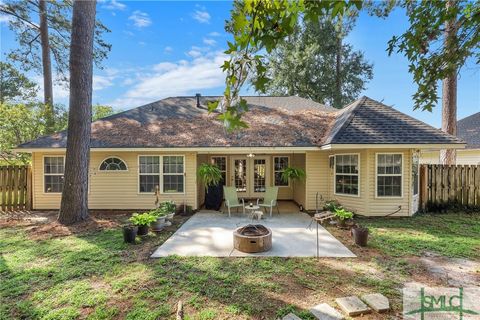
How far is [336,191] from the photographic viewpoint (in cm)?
930

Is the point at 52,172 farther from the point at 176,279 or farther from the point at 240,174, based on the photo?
the point at 176,279

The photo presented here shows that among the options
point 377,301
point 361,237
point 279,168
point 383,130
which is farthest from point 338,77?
point 377,301

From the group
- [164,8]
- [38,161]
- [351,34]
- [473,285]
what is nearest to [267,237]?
[473,285]

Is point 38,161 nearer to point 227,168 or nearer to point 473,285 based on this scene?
point 227,168

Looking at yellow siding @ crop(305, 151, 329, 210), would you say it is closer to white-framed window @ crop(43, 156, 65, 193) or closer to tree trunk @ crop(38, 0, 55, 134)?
white-framed window @ crop(43, 156, 65, 193)

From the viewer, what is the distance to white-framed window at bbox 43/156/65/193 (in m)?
9.63

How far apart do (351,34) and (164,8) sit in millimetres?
20199

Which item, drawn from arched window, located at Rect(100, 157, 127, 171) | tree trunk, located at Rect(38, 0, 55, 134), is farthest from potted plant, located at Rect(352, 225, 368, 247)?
tree trunk, located at Rect(38, 0, 55, 134)

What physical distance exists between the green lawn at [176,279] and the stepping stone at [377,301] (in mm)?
126

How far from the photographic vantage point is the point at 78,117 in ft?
24.9

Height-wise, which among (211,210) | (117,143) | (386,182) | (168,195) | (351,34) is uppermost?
(351,34)

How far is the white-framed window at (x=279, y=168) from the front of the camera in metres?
12.4

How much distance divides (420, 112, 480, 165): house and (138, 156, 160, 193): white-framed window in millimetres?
13423

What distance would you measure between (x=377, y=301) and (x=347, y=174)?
19.4 ft
